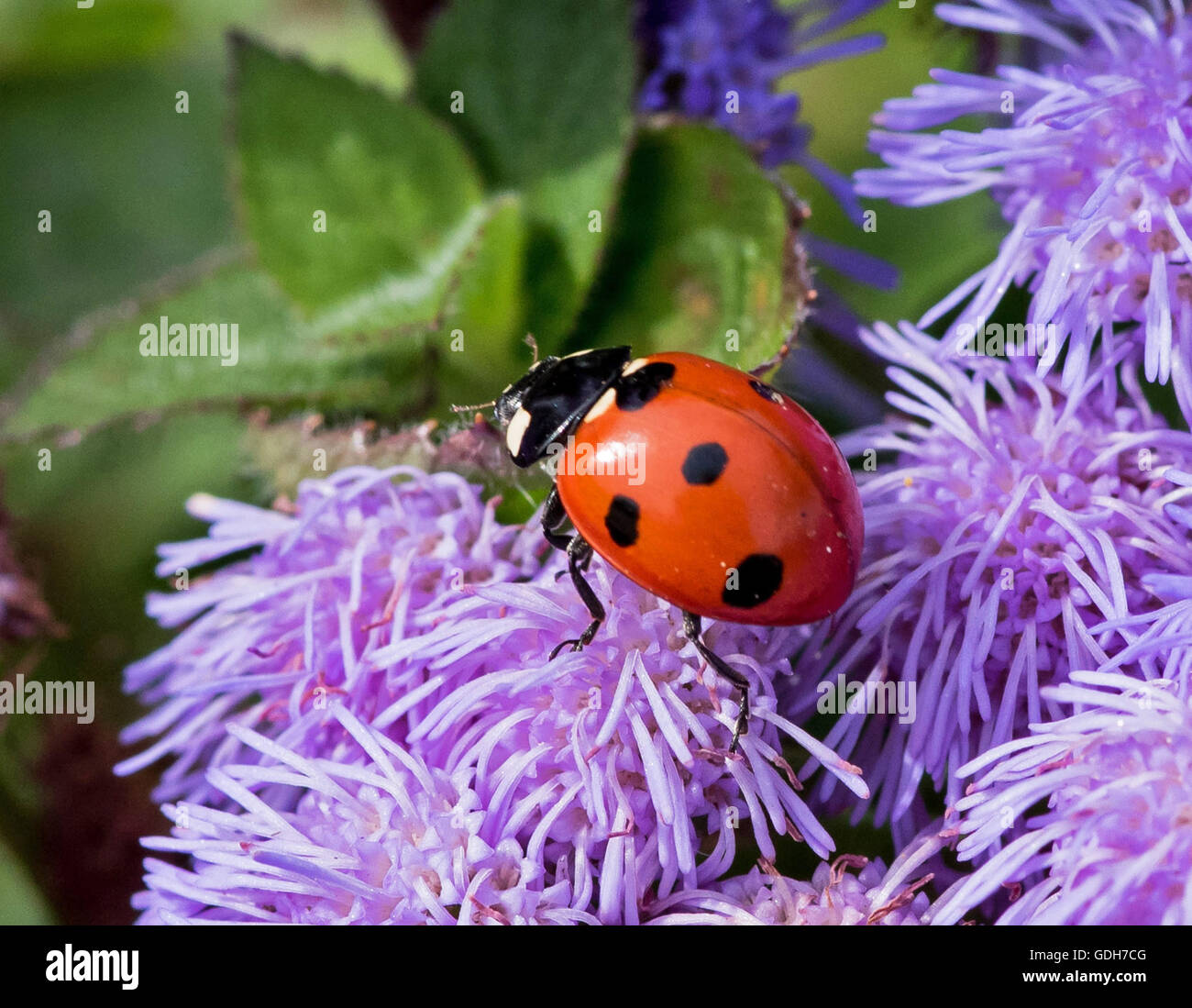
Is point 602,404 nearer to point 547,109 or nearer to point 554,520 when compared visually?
point 554,520

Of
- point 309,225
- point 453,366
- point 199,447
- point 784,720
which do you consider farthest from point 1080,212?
point 199,447

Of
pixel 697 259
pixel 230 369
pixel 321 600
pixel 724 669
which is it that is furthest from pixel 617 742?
pixel 230 369

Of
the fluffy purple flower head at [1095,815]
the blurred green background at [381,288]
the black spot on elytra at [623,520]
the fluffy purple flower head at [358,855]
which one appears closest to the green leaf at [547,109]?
the blurred green background at [381,288]

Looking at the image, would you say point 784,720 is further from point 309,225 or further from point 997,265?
point 309,225

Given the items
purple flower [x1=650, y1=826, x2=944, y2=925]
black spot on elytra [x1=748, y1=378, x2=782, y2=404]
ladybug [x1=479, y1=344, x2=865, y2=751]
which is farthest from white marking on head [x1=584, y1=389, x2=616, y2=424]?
purple flower [x1=650, y1=826, x2=944, y2=925]

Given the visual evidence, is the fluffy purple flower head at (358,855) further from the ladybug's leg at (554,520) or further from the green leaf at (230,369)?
the green leaf at (230,369)

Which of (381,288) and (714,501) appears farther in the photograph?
(381,288)
